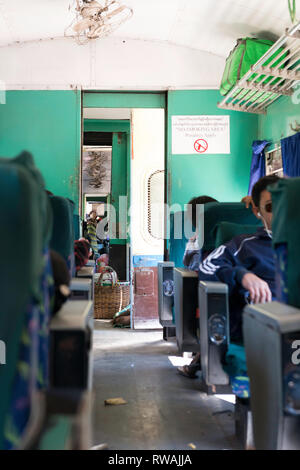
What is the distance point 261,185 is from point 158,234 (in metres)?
4.10

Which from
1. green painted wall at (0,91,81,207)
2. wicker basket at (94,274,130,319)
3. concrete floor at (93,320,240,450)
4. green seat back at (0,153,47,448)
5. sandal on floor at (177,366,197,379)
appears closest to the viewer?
green seat back at (0,153,47,448)

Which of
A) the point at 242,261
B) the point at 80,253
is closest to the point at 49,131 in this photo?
the point at 80,253

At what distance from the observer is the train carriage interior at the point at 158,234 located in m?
1.01

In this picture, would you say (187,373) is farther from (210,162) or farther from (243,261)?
(210,162)

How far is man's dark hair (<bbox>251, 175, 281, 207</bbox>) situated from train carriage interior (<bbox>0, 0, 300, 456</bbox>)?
0.01 metres

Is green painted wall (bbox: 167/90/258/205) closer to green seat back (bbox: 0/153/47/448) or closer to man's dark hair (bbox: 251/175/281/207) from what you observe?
man's dark hair (bbox: 251/175/281/207)

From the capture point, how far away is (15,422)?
958mm

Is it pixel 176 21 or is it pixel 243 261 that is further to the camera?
pixel 176 21

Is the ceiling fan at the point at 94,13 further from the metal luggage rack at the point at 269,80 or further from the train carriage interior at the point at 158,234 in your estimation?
the metal luggage rack at the point at 269,80

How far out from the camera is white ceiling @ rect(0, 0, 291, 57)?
3.92 meters

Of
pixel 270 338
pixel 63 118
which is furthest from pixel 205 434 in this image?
pixel 63 118

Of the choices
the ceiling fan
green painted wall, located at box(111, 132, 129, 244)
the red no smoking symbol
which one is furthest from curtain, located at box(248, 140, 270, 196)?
green painted wall, located at box(111, 132, 129, 244)

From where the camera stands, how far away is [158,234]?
20.7ft

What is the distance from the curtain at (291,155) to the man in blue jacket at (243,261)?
1433mm
